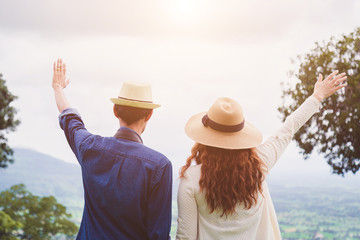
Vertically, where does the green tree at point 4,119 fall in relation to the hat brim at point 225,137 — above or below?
below

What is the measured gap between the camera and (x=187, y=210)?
270cm

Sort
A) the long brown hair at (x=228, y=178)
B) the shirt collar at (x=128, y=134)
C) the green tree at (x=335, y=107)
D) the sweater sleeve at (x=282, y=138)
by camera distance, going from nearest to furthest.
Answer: the shirt collar at (x=128, y=134), the long brown hair at (x=228, y=178), the sweater sleeve at (x=282, y=138), the green tree at (x=335, y=107)

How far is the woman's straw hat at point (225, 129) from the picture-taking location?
8.99 ft

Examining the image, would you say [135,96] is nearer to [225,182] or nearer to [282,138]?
[225,182]

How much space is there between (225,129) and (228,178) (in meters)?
0.32

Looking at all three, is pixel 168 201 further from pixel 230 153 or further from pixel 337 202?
pixel 337 202

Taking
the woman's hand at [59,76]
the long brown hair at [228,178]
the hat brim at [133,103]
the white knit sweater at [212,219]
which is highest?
the woman's hand at [59,76]

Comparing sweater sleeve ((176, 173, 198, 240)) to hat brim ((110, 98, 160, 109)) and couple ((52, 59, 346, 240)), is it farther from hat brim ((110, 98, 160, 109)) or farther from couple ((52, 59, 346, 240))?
hat brim ((110, 98, 160, 109))

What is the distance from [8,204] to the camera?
1795 centimetres

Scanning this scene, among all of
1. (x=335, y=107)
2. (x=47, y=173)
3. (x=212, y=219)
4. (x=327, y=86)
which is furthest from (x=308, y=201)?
(x=47, y=173)

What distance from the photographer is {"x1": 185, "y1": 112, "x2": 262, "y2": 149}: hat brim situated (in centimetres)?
272

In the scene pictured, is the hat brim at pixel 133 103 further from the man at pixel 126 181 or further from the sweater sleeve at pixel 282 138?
the sweater sleeve at pixel 282 138

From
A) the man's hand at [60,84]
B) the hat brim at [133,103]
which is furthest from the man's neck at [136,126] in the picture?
the man's hand at [60,84]

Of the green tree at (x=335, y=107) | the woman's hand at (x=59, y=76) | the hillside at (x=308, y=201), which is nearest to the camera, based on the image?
the woman's hand at (x=59, y=76)
